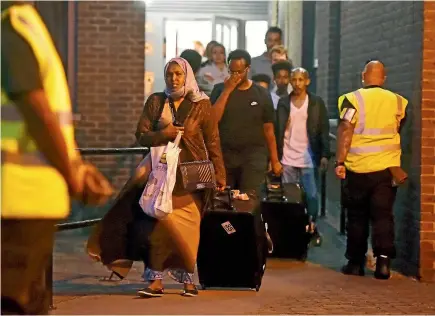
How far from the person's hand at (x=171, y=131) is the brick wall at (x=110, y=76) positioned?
4.10 metres

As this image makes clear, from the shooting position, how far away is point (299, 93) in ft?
31.2

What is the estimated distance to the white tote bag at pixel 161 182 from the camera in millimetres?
6730

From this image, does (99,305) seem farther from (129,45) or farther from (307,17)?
(307,17)

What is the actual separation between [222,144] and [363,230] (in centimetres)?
147

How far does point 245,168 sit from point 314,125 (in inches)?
51.0

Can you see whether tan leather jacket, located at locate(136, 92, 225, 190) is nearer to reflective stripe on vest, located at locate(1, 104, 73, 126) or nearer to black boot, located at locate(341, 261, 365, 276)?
black boot, located at locate(341, 261, 365, 276)

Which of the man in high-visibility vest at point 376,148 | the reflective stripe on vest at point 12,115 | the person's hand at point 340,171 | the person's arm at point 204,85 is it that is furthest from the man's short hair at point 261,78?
the reflective stripe on vest at point 12,115

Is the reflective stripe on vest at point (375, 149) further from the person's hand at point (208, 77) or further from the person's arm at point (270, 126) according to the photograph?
the person's hand at point (208, 77)

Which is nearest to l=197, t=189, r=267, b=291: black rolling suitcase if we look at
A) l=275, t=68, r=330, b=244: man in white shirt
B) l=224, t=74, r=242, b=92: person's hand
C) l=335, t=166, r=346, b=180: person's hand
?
l=335, t=166, r=346, b=180: person's hand

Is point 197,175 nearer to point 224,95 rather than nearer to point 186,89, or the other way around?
point 186,89

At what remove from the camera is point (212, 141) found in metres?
7.02

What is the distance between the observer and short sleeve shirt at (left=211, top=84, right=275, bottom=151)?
8.42 metres

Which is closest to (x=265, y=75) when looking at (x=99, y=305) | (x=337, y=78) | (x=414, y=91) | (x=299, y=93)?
(x=299, y=93)

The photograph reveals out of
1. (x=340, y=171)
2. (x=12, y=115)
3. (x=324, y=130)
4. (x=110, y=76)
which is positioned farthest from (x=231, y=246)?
(x=110, y=76)
